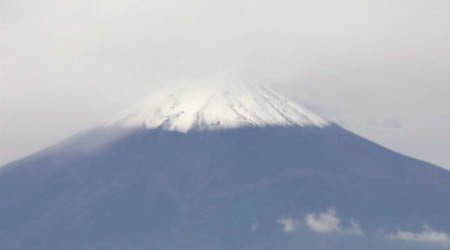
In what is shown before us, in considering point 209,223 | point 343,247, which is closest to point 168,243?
point 209,223

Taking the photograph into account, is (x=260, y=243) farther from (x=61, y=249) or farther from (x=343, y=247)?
(x=61, y=249)

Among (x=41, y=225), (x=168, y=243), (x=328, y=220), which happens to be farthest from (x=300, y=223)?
(x=41, y=225)

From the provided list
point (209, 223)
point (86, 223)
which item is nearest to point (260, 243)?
point (209, 223)

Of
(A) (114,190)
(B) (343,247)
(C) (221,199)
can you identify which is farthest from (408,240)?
(A) (114,190)

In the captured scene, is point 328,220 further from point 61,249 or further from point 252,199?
point 61,249

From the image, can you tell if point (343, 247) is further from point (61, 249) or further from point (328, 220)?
point (61, 249)

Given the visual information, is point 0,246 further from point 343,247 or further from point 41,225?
point 343,247
